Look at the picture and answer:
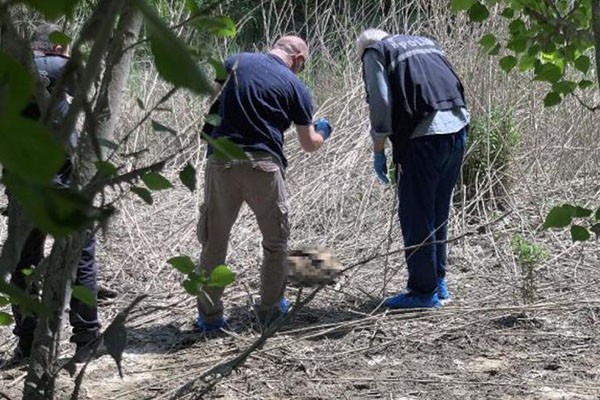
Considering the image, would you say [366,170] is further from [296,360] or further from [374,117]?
[296,360]

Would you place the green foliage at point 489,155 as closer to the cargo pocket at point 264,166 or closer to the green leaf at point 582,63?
the cargo pocket at point 264,166

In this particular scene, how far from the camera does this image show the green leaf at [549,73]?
291 cm

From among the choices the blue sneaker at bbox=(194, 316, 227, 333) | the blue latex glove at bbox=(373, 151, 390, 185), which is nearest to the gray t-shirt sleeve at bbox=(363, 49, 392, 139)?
the blue latex glove at bbox=(373, 151, 390, 185)

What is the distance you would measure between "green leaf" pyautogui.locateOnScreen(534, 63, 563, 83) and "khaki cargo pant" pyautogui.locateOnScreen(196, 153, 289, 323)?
7.13 feet

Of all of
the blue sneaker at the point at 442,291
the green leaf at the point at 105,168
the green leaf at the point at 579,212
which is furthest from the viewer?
the blue sneaker at the point at 442,291

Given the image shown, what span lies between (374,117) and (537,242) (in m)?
1.88

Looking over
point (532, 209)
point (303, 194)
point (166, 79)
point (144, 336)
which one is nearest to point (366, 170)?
point (303, 194)

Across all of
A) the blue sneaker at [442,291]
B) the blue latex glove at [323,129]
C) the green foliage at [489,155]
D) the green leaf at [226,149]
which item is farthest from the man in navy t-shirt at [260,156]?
the green leaf at [226,149]

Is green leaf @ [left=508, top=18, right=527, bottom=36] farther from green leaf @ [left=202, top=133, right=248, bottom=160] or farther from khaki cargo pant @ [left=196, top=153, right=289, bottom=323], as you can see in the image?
khaki cargo pant @ [left=196, top=153, right=289, bottom=323]

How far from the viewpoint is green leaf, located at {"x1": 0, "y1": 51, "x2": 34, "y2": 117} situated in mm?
728

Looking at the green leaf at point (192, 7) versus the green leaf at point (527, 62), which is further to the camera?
the green leaf at point (527, 62)

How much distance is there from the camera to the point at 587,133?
24.1 ft

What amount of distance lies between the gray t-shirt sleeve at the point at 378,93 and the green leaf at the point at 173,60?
446cm

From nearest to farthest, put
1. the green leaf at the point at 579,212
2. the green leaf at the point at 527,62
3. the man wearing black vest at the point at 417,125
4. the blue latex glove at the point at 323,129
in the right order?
1. the green leaf at the point at 579,212
2. the green leaf at the point at 527,62
3. the man wearing black vest at the point at 417,125
4. the blue latex glove at the point at 323,129
